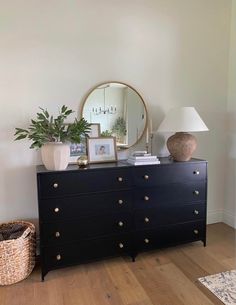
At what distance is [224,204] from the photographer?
127 inches

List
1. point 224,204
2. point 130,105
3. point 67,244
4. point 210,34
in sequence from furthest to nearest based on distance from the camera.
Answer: point 224,204, point 210,34, point 130,105, point 67,244

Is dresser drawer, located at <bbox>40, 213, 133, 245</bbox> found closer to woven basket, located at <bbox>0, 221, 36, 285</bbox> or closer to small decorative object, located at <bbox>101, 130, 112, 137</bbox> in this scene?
woven basket, located at <bbox>0, 221, 36, 285</bbox>

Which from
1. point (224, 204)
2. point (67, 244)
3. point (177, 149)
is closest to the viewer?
point (67, 244)

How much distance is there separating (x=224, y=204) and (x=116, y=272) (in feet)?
5.62

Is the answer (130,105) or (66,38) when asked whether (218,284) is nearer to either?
(130,105)

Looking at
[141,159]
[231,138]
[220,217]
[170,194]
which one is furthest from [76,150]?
[220,217]

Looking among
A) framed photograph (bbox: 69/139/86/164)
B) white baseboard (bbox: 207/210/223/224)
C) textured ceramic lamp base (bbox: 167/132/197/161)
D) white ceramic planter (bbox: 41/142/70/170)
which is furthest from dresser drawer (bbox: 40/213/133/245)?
white baseboard (bbox: 207/210/223/224)

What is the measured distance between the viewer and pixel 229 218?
10.3 ft

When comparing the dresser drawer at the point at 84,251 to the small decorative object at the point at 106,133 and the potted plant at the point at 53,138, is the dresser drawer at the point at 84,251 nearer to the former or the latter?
the potted plant at the point at 53,138

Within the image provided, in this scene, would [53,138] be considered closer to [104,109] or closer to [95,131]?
[95,131]

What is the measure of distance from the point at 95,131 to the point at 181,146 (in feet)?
2.78

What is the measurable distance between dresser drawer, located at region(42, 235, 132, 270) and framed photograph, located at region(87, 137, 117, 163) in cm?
73

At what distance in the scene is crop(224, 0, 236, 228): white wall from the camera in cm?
296

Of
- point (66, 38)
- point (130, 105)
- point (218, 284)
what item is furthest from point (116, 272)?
point (66, 38)
